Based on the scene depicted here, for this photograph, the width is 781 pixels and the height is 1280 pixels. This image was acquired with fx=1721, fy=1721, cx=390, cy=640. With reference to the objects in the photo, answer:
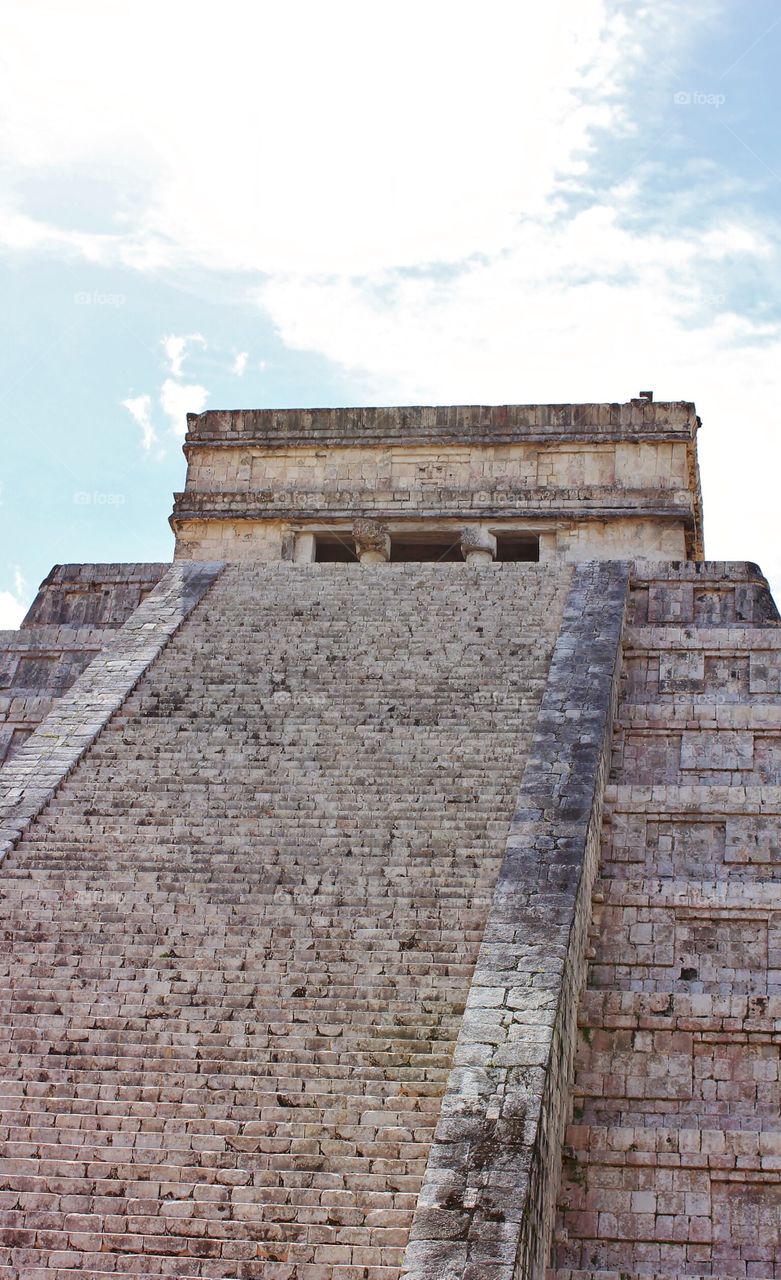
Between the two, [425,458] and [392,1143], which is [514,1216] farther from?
[425,458]

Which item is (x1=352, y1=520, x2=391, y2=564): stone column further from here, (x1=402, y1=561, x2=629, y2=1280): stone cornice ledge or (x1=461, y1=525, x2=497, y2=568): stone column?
(x1=402, y1=561, x2=629, y2=1280): stone cornice ledge

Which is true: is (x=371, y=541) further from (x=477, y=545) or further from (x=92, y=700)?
(x=92, y=700)

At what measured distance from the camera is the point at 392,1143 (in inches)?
361

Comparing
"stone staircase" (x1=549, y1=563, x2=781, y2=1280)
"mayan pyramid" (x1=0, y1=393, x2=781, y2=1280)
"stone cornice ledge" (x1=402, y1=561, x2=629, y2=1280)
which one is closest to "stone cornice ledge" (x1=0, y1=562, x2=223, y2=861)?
"mayan pyramid" (x1=0, y1=393, x2=781, y2=1280)

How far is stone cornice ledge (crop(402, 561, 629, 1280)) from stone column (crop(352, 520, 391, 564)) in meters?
5.87

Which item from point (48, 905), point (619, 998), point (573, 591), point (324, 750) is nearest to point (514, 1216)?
point (619, 998)

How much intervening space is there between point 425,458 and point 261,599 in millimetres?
4399

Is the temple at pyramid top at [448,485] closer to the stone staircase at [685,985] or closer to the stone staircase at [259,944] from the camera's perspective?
the stone staircase at [259,944]

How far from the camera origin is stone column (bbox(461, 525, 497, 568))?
61.7 feet

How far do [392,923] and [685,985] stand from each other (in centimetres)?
195

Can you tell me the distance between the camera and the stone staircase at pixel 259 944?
29.6 feet

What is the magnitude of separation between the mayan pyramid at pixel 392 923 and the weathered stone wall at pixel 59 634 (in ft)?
0.13

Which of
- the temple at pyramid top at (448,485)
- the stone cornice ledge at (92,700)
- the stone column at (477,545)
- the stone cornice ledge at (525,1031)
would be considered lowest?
the stone cornice ledge at (525,1031)

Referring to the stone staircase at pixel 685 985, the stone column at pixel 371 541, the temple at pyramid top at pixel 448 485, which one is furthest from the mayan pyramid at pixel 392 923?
the temple at pyramid top at pixel 448 485
